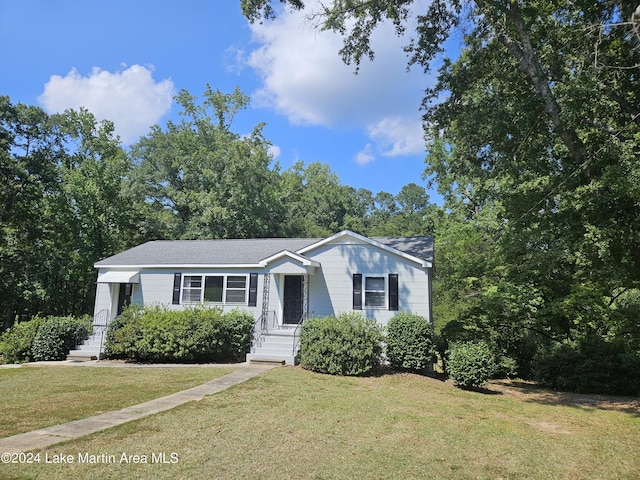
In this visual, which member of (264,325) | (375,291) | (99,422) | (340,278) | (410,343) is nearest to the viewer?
(99,422)

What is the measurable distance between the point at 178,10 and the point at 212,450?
11.7 m

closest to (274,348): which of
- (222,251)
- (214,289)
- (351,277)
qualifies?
(351,277)

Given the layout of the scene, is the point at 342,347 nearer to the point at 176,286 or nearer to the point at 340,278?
the point at 340,278

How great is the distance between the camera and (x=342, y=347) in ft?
37.3

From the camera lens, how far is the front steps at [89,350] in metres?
14.0

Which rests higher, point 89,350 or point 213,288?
point 213,288

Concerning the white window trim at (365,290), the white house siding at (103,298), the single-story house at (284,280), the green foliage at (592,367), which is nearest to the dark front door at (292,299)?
the single-story house at (284,280)

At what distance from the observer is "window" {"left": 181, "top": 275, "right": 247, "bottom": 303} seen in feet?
53.0

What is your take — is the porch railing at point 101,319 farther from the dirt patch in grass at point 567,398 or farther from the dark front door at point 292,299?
the dirt patch in grass at point 567,398

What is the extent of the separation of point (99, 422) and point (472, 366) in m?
8.93

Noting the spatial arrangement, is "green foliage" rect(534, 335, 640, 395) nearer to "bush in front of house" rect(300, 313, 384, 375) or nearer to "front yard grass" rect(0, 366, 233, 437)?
"bush in front of house" rect(300, 313, 384, 375)

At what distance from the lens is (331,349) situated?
37.5 feet

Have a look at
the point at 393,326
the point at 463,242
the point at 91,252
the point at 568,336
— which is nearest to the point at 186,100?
the point at 91,252

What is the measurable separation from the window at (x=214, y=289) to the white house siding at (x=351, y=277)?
9.84ft
